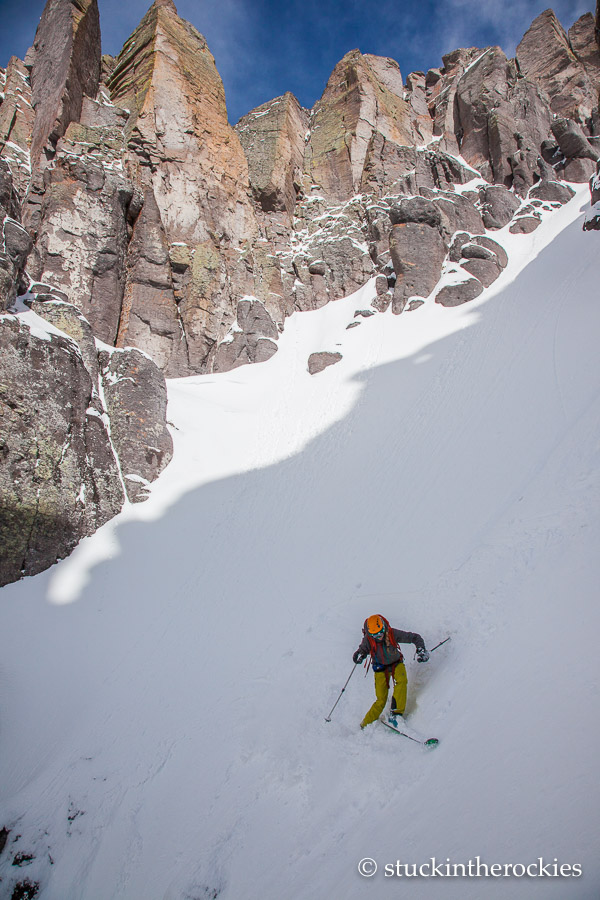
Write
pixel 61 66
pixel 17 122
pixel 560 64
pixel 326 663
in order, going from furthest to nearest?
pixel 560 64, pixel 61 66, pixel 17 122, pixel 326 663

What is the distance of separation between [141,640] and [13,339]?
8177 mm

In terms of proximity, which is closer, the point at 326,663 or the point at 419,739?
the point at 419,739

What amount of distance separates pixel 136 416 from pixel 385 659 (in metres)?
11.0

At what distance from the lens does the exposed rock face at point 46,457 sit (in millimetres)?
9828

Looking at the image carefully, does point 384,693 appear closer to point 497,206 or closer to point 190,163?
point 190,163

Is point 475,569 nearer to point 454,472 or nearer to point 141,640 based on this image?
point 454,472

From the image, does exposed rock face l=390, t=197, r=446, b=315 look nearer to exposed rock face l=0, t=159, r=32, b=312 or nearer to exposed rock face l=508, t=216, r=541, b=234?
exposed rock face l=508, t=216, r=541, b=234

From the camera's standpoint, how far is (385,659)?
525cm

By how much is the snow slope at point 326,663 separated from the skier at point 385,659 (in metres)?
0.27

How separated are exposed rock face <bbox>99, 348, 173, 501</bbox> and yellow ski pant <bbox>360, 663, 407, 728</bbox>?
9256 millimetres

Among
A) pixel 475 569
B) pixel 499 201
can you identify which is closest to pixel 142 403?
pixel 475 569

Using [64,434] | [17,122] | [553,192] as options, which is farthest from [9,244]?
[553,192]

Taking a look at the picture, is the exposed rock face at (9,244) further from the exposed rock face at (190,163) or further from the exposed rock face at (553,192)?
the exposed rock face at (553,192)

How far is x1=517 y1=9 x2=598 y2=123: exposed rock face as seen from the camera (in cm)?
3994
